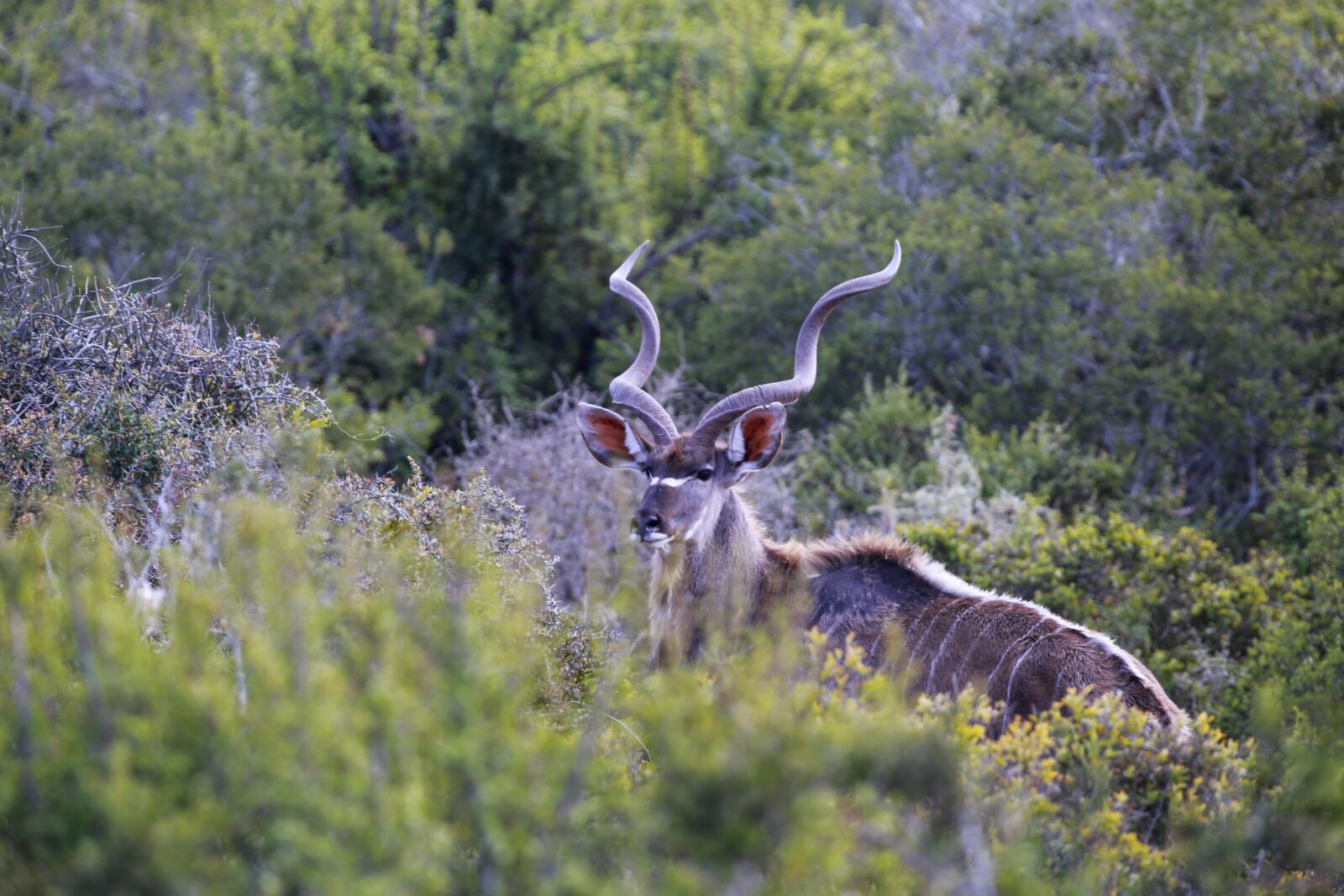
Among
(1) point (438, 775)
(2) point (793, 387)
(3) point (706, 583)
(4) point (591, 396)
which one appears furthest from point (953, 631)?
(4) point (591, 396)

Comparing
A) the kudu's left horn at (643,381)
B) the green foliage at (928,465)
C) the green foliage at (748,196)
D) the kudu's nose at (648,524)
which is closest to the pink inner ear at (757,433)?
the kudu's left horn at (643,381)

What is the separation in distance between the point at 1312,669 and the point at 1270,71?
6573mm

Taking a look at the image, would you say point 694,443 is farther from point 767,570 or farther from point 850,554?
point 850,554

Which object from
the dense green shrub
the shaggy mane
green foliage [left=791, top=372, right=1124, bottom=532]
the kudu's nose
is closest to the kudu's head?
the kudu's nose

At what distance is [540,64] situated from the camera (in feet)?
38.1

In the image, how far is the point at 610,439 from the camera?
556 centimetres

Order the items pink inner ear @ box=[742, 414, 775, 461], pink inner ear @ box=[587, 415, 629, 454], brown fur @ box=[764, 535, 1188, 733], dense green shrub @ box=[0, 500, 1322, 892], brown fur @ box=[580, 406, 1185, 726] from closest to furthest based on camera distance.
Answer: dense green shrub @ box=[0, 500, 1322, 892] < brown fur @ box=[764, 535, 1188, 733] < brown fur @ box=[580, 406, 1185, 726] < pink inner ear @ box=[742, 414, 775, 461] < pink inner ear @ box=[587, 415, 629, 454]

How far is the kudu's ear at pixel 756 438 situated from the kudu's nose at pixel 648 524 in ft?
1.52

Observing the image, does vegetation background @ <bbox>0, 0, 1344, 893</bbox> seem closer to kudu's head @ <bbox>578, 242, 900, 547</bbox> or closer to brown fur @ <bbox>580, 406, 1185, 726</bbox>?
brown fur @ <bbox>580, 406, 1185, 726</bbox>

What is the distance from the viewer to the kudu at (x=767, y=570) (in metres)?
4.75

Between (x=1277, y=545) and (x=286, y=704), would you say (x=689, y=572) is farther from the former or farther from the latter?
(x=1277, y=545)

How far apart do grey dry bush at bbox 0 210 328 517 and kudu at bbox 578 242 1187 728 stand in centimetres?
130

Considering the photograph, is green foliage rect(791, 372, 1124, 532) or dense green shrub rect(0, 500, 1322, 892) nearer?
dense green shrub rect(0, 500, 1322, 892)

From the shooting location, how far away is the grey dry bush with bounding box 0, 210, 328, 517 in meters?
4.68
